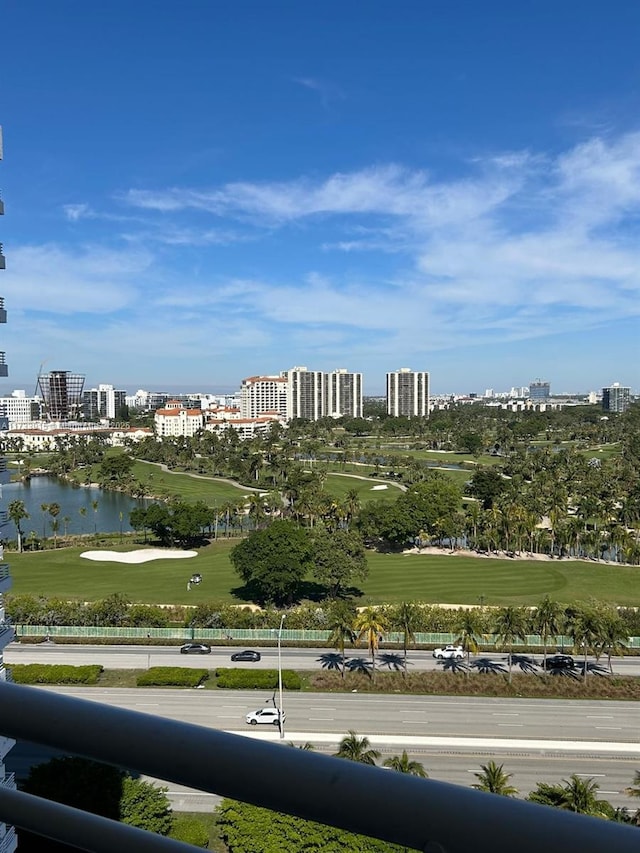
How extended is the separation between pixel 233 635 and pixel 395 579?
11331 mm

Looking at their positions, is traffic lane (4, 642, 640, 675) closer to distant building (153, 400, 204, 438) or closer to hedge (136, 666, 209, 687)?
hedge (136, 666, 209, 687)

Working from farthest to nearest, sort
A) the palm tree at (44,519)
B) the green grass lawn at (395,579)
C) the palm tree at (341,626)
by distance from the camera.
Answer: the palm tree at (44,519)
the green grass lawn at (395,579)
the palm tree at (341,626)

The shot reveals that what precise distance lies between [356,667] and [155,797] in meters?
11.0

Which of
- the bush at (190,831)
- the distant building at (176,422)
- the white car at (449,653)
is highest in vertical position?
the distant building at (176,422)

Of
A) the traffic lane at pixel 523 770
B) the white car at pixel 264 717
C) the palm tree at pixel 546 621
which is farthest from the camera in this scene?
the palm tree at pixel 546 621

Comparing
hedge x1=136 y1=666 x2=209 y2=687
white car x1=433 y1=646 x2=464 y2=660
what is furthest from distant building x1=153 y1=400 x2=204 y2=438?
hedge x1=136 y1=666 x2=209 y2=687

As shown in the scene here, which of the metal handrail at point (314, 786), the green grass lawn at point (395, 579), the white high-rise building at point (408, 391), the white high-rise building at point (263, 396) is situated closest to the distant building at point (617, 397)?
the white high-rise building at point (408, 391)

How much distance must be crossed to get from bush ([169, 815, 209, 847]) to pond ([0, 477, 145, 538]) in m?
33.1

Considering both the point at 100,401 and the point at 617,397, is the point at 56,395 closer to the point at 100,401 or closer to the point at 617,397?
the point at 100,401

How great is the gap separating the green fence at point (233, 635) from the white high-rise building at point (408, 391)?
14172cm

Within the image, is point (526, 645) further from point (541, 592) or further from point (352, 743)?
point (352, 743)

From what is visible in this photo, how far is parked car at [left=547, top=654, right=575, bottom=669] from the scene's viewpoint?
23516 mm

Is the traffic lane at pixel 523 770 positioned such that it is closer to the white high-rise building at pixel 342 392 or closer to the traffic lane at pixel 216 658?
the traffic lane at pixel 216 658

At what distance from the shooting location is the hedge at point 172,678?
71.2 ft
